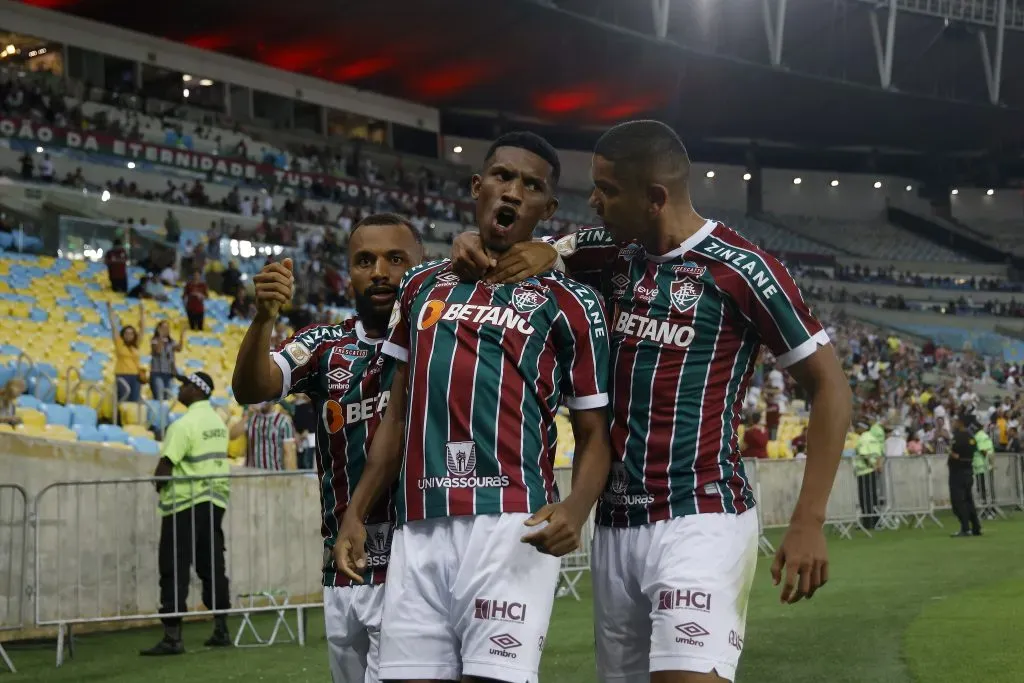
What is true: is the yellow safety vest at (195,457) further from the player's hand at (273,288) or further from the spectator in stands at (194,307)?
the spectator in stands at (194,307)

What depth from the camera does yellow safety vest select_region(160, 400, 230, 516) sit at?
33.0ft

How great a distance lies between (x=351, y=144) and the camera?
1825 inches

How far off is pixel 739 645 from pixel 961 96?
55.4 metres

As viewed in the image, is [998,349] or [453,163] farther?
[453,163]

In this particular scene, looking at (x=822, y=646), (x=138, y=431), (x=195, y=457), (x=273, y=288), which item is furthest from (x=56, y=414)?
(x=273, y=288)

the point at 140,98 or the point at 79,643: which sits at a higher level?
the point at 140,98

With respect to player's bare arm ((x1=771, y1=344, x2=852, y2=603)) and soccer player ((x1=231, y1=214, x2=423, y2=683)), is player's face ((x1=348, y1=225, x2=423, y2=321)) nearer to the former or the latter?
soccer player ((x1=231, y1=214, x2=423, y2=683))

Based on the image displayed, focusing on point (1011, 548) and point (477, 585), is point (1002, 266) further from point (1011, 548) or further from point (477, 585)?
point (477, 585)

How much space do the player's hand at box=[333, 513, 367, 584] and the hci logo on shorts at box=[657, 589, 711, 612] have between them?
0.92 metres

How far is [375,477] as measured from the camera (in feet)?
12.8

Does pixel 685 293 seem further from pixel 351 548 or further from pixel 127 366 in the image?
pixel 127 366

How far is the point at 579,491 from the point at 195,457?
7104 mm

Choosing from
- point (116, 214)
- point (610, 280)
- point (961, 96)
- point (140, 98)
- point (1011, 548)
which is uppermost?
point (961, 96)

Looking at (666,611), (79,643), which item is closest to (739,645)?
(666,611)
